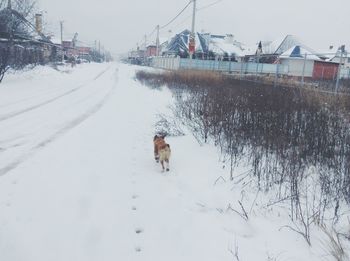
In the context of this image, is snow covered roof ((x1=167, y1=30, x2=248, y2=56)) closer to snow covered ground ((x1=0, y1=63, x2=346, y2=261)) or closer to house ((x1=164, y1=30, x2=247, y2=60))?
house ((x1=164, y1=30, x2=247, y2=60))

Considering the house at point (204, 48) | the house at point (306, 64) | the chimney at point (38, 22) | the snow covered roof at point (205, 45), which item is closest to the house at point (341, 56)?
the house at point (306, 64)

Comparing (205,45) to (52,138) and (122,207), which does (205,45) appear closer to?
(52,138)

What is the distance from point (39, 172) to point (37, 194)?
0.80 metres

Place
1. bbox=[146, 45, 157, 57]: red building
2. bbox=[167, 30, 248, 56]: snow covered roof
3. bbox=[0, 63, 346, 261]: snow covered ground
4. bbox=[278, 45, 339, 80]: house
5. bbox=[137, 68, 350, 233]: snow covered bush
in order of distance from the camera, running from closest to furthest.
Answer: bbox=[0, 63, 346, 261]: snow covered ground
bbox=[137, 68, 350, 233]: snow covered bush
bbox=[278, 45, 339, 80]: house
bbox=[167, 30, 248, 56]: snow covered roof
bbox=[146, 45, 157, 57]: red building

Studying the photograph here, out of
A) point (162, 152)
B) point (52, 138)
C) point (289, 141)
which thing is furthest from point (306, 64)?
point (162, 152)

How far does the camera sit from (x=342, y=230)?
3777 mm

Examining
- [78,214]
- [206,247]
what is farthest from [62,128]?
[206,247]

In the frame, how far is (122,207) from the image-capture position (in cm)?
399

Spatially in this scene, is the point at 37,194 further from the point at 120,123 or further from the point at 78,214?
the point at 120,123

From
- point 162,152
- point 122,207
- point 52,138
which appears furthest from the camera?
point 52,138

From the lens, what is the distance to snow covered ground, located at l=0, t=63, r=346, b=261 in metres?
3.20

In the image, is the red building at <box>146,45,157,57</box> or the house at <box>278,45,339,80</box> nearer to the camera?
the house at <box>278,45,339,80</box>

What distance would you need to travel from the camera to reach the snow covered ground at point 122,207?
3203 mm

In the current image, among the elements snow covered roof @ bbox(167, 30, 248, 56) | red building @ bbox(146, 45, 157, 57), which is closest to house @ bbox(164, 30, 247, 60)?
snow covered roof @ bbox(167, 30, 248, 56)
